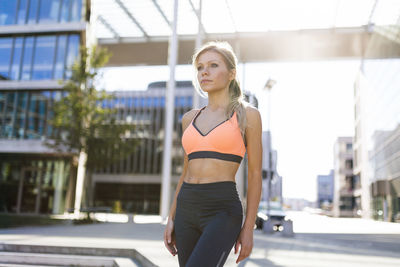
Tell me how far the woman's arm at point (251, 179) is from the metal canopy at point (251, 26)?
1891 centimetres

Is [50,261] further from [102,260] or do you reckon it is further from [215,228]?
[215,228]

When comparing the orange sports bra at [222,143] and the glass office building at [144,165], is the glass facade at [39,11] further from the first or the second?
the orange sports bra at [222,143]

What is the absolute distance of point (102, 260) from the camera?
674 cm

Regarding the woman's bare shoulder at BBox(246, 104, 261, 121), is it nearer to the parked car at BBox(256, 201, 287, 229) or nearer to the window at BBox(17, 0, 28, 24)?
the parked car at BBox(256, 201, 287, 229)

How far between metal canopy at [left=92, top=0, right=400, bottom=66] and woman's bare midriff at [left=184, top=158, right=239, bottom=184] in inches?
749

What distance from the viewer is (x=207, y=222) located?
1939 mm

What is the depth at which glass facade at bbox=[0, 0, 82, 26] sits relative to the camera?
81.0ft

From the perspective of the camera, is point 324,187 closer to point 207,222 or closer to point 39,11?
point 39,11

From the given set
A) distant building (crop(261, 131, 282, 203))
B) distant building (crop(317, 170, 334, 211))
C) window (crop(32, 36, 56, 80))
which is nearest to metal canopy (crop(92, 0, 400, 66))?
window (crop(32, 36, 56, 80))

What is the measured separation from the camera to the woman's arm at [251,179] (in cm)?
196

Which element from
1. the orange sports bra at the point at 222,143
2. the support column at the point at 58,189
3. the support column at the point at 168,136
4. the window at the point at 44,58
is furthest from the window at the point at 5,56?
the orange sports bra at the point at 222,143

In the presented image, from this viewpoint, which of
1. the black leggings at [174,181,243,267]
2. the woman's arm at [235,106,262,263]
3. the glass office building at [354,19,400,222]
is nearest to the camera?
the black leggings at [174,181,243,267]

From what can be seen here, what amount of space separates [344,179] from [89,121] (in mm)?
79725

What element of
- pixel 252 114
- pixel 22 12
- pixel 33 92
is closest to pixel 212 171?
pixel 252 114
